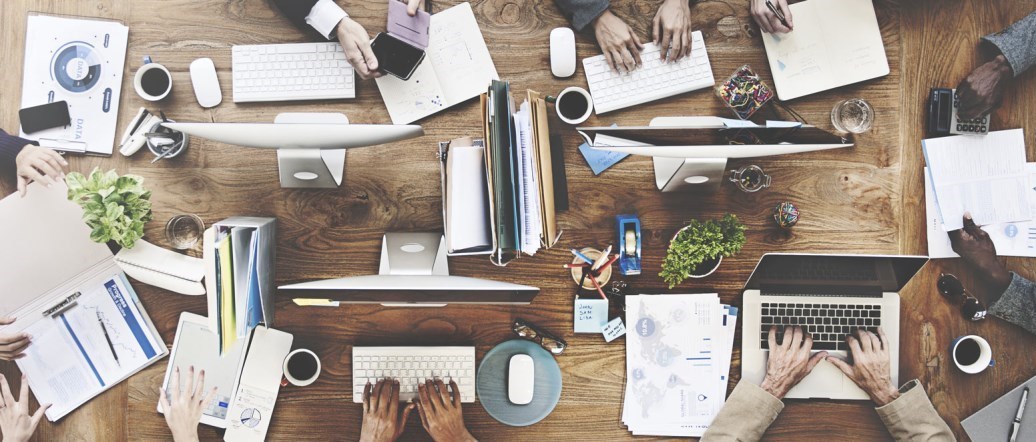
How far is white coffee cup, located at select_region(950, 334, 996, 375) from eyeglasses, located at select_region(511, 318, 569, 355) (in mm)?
1064

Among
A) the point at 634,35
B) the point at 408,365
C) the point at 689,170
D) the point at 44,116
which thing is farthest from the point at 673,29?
the point at 44,116

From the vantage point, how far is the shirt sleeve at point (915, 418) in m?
1.60

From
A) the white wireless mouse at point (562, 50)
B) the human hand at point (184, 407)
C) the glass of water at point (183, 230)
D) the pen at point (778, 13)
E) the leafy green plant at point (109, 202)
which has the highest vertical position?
the pen at point (778, 13)

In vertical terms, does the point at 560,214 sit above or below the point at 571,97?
below

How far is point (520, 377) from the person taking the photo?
161 cm

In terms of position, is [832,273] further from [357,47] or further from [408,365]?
[357,47]

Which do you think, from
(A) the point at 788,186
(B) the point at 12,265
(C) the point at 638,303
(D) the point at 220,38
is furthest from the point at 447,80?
(B) the point at 12,265

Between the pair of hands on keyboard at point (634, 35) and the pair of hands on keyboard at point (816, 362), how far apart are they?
810 mm

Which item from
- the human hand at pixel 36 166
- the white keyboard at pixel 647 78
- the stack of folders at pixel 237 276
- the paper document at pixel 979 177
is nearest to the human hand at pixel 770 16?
the white keyboard at pixel 647 78

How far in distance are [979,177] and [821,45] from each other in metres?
0.56

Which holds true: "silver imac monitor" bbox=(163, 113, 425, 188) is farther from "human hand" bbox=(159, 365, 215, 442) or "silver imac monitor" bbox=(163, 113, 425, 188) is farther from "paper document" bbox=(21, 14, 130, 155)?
"human hand" bbox=(159, 365, 215, 442)

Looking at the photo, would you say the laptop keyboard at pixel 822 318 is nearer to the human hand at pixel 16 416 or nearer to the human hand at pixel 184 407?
the human hand at pixel 184 407

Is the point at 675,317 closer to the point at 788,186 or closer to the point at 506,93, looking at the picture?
the point at 788,186

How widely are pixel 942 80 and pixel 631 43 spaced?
868 mm
